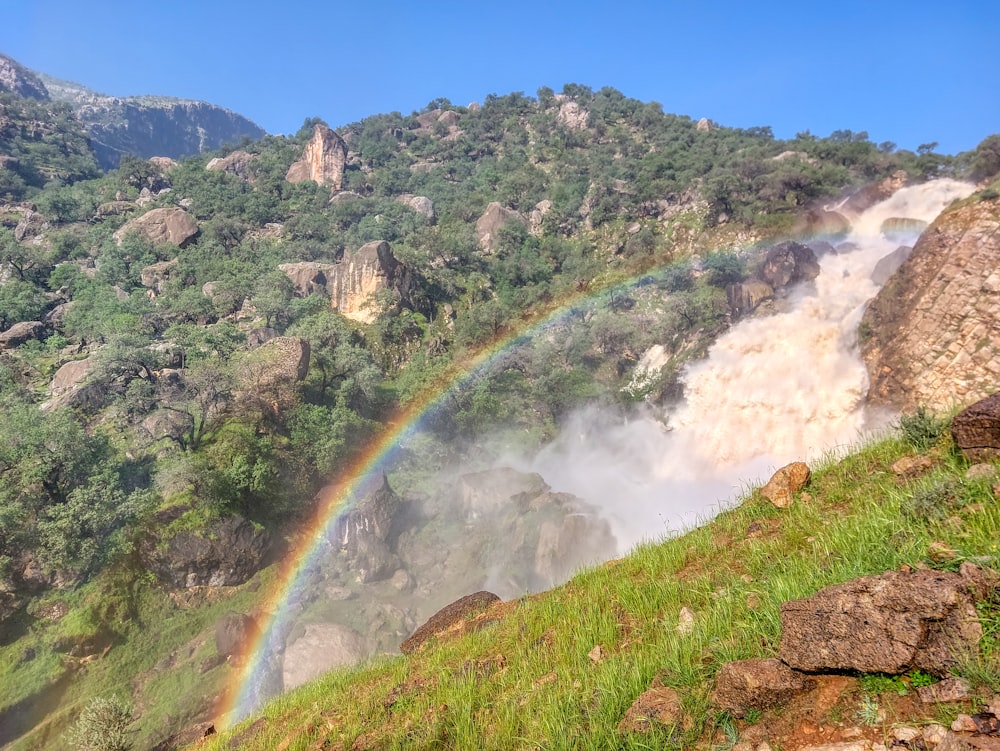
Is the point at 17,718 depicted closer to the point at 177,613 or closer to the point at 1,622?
the point at 1,622

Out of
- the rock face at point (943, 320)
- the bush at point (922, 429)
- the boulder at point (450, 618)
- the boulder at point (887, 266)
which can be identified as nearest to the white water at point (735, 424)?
the boulder at point (887, 266)

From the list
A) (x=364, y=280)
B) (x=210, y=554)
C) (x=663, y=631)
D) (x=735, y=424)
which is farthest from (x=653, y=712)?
(x=364, y=280)

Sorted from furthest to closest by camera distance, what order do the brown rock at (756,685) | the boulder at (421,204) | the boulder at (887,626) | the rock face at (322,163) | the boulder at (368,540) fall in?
the rock face at (322,163) < the boulder at (421,204) < the boulder at (368,540) < the brown rock at (756,685) < the boulder at (887,626)

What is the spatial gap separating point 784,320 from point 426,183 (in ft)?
307

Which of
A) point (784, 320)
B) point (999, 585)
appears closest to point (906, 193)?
point (784, 320)

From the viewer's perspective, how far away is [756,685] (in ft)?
11.0

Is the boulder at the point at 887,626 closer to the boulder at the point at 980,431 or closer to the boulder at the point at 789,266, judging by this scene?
the boulder at the point at 980,431

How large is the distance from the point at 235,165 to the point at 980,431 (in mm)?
132972

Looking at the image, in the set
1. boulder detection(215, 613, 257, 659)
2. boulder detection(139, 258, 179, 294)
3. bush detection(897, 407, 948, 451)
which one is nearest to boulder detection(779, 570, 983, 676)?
bush detection(897, 407, 948, 451)

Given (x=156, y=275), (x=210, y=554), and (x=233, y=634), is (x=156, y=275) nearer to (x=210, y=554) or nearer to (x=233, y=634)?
(x=210, y=554)

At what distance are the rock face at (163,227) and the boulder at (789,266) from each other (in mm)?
78709

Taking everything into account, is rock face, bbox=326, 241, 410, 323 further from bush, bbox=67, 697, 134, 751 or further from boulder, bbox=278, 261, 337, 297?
bush, bbox=67, 697, 134, 751

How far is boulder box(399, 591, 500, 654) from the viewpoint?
343 inches

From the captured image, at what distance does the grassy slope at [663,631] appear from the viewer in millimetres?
3893
